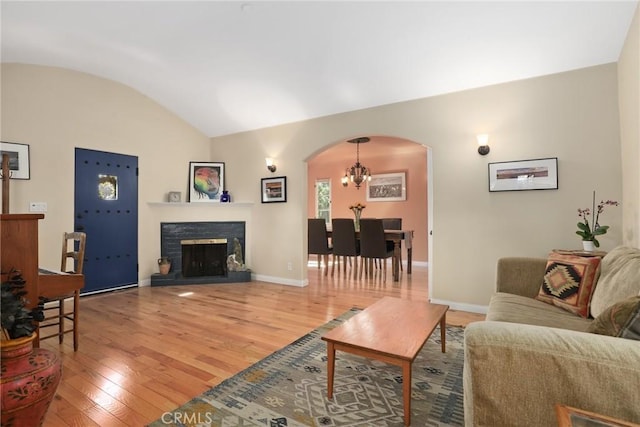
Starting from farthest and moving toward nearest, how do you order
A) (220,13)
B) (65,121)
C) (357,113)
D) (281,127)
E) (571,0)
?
(281,127)
(357,113)
(65,121)
(220,13)
(571,0)

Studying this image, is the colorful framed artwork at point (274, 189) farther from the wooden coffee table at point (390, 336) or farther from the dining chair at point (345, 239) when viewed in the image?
the wooden coffee table at point (390, 336)

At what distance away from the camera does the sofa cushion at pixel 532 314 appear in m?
1.76

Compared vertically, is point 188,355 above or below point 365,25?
below

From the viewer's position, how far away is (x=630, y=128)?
2.40m

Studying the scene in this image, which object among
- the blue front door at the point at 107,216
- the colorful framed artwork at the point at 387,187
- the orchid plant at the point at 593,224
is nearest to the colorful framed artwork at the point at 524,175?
the orchid plant at the point at 593,224

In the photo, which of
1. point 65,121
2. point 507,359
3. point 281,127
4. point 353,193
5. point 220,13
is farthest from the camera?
point 353,193

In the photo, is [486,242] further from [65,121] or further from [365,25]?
[65,121]

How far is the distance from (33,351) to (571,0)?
13.3 ft

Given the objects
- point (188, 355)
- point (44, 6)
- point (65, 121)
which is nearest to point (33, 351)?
point (188, 355)

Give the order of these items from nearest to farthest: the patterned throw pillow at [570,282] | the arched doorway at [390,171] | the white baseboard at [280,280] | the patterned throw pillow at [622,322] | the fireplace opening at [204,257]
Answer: the patterned throw pillow at [622,322] < the patterned throw pillow at [570,282] < the white baseboard at [280,280] < the fireplace opening at [204,257] < the arched doorway at [390,171]

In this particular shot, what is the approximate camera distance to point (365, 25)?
2812 mm

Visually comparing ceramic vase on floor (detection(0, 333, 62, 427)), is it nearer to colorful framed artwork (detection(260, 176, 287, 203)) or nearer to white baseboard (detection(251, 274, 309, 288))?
white baseboard (detection(251, 274, 309, 288))

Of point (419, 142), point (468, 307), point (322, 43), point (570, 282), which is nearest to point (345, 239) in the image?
point (419, 142)

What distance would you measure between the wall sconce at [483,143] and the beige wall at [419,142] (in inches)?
2.6
